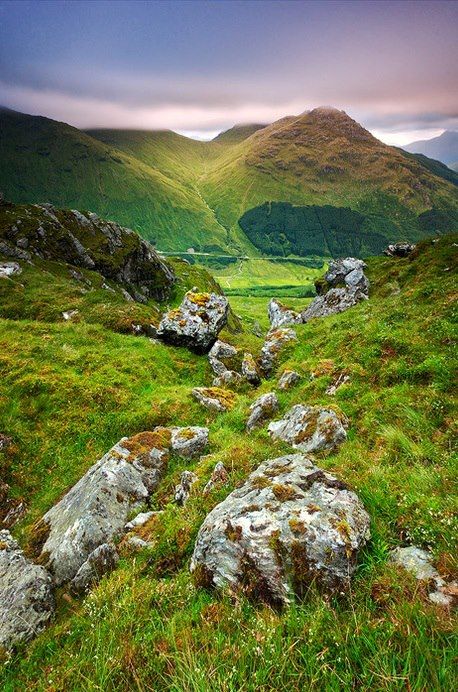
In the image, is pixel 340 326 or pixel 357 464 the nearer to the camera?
pixel 357 464

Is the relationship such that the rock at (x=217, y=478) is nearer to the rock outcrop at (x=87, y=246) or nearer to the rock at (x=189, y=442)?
the rock at (x=189, y=442)

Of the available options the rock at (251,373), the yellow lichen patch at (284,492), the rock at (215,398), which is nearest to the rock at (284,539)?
the yellow lichen patch at (284,492)

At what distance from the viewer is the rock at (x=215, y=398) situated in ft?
60.3

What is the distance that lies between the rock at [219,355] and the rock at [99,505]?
1230 centimetres

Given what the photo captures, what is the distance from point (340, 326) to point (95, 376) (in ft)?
55.5

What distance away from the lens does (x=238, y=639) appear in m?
4.78

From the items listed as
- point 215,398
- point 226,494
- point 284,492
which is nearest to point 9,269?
point 215,398

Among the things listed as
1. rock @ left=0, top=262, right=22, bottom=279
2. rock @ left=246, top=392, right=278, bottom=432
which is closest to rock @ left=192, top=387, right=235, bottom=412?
rock @ left=246, top=392, right=278, bottom=432

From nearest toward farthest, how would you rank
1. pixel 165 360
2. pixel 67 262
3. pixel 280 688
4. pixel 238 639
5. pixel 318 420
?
pixel 280 688
pixel 238 639
pixel 318 420
pixel 165 360
pixel 67 262

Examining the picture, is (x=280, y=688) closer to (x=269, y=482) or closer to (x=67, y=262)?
(x=269, y=482)

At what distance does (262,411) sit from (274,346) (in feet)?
36.4

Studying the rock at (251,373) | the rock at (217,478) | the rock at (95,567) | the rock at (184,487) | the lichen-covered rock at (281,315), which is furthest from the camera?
the lichen-covered rock at (281,315)

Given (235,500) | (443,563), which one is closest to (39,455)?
(235,500)

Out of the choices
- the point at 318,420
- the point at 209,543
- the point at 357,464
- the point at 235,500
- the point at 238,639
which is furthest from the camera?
the point at 318,420
